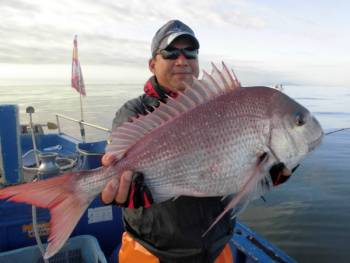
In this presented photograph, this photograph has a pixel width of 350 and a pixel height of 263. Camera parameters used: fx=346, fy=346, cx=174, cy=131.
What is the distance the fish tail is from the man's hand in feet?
0.46

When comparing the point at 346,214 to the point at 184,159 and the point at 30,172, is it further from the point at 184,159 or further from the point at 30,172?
the point at 184,159

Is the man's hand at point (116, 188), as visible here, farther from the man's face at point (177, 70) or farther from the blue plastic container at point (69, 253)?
the blue plastic container at point (69, 253)

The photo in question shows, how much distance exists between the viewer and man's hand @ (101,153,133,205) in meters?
2.22

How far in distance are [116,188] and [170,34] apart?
138 cm

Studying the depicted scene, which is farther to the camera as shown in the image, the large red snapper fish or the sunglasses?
the sunglasses

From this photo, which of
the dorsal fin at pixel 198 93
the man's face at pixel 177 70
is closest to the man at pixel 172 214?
the man's face at pixel 177 70

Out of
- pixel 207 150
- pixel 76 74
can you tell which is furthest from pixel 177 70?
pixel 76 74

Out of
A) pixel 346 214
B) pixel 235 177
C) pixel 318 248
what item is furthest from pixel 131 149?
pixel 346 214

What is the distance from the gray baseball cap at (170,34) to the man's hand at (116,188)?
1.13 meters

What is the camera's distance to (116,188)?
2305 mm

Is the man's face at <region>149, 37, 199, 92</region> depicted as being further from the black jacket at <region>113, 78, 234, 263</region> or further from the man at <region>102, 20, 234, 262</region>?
the black jacket at <region>113, 78, 234, 263</region>

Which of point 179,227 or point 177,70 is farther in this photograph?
point 177,70

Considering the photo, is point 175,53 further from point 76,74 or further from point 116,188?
point 76,74

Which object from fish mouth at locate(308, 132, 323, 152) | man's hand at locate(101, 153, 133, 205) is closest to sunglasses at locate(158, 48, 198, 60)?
man's hand at locate(101, 153, 133, 205)
